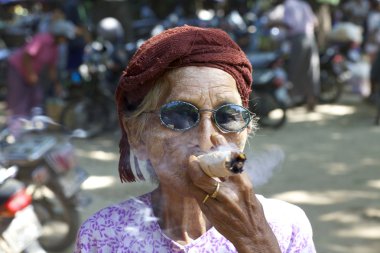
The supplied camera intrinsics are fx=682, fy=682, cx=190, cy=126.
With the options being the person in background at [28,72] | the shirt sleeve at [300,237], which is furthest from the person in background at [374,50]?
the shirt sleeve at [300,237]

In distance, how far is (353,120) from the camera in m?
9.35

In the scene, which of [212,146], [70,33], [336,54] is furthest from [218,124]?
[336,54]

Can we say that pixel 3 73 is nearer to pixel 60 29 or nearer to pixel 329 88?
pixel 60 29

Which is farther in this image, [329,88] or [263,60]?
[329,88]

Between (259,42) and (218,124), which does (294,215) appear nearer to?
(218,124)

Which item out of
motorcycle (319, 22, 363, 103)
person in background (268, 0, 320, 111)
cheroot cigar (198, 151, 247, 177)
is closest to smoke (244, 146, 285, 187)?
cheroot cigar (198, 151, 247, 177)

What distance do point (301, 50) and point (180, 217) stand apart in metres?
8.29

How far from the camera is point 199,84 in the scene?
156 cm

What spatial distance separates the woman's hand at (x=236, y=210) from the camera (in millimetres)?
1318

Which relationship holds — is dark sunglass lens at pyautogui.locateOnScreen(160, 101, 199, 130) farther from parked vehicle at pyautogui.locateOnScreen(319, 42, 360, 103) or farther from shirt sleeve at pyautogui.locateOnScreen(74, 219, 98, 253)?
parked vehicle at pyautogui.locateOnScreen(319, 42, 360, 103)

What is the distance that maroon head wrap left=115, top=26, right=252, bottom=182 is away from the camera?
61.1 inches

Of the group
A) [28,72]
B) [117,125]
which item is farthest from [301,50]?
[28,72]

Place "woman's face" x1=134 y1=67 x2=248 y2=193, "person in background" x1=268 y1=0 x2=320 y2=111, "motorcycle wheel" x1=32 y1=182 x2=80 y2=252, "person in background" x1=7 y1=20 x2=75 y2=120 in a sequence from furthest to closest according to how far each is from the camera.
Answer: "person in background" x1=268 y1=0 x2=320 y2=111 < "person in background" x1=7 y1=20 x2=75 y2=120 < "motorcycle wheel" x1=32 y1=182 x2=80 y2=252 < "woman's face" x1=134 y1=67 x2=248 y2=193

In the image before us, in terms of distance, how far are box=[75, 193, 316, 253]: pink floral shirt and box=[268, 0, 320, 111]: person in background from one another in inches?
320
